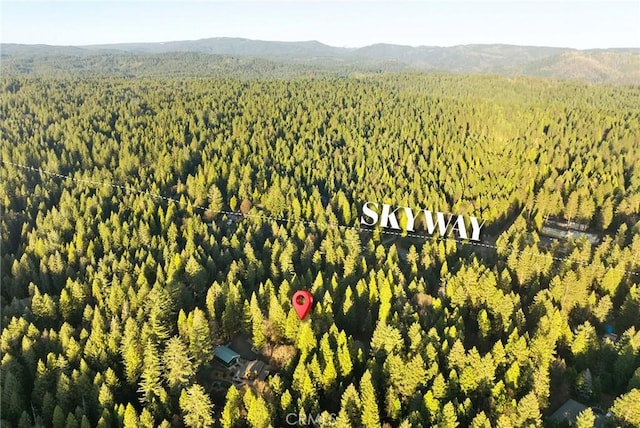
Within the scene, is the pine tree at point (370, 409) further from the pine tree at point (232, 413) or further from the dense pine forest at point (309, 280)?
the pine tree at point (232, 413)

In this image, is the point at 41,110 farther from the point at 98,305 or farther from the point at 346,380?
the point at 346,380

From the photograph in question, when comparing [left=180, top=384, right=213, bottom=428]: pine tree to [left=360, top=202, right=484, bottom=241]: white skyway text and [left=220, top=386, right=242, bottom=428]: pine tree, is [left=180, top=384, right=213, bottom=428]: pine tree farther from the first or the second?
[left=360, top=202, right=484, bottom=241]: white skyway text

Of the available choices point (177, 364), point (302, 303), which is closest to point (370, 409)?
point (302, 303)

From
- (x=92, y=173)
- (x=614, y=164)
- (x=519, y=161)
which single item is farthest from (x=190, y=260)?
(x=614, y=164)

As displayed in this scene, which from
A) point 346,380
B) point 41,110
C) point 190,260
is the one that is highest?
point 41,110

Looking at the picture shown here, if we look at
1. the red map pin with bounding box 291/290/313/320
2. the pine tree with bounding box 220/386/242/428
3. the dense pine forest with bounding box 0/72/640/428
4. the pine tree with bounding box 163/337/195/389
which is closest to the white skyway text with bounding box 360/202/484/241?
the dense pine forest with bounding box 0/72/640/428

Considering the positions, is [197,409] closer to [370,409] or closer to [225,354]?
[225,354]
